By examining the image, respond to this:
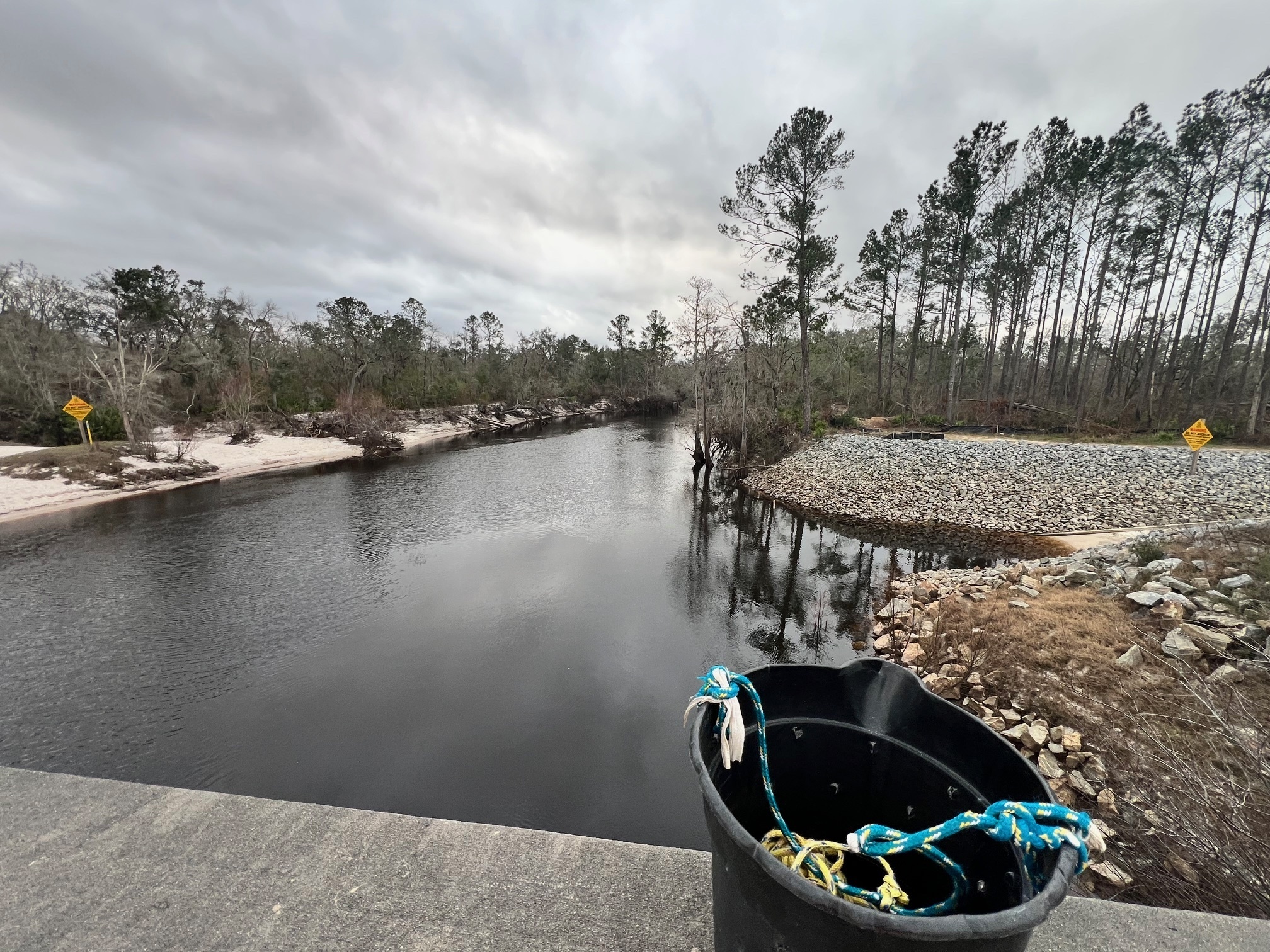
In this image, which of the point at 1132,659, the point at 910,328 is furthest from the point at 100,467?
the point at 910,328

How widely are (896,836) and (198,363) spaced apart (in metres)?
34.4

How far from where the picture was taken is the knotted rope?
2.91ft

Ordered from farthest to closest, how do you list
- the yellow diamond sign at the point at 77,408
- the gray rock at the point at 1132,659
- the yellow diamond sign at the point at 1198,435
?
the yellow diamond sign at the point at 77,408, the yellow diamond sign at the point at 1198,435, the gray rock at the point at 1132,659

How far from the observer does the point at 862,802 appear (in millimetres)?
1579

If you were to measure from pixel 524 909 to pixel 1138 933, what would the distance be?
6.94ft

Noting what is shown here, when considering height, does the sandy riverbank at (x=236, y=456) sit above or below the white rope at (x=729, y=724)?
below

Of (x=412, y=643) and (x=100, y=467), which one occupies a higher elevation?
(x=100, y=467)

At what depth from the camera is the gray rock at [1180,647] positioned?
3920mm

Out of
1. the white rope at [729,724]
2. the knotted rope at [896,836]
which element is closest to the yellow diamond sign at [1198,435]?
the knotted rope at [896,836]

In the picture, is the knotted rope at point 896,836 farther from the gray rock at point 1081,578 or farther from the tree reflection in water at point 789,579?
the gray rock at point 1081,578

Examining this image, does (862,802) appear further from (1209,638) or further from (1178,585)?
(1178,585)

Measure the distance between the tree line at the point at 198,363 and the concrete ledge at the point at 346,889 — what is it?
70.4 feet

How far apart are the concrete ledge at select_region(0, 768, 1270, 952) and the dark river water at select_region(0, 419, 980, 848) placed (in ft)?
5.76

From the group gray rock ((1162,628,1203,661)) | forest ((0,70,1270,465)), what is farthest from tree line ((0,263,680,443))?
gray rock ((1162,628,1203,661))
